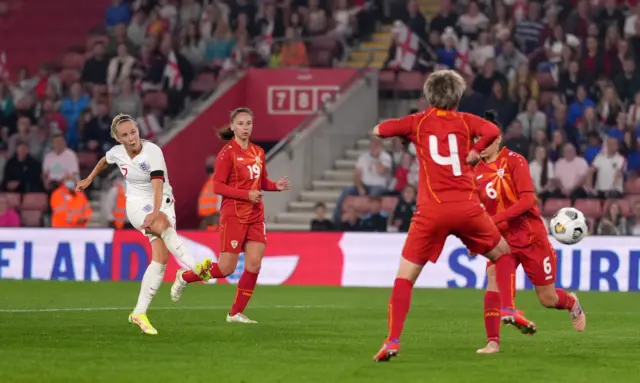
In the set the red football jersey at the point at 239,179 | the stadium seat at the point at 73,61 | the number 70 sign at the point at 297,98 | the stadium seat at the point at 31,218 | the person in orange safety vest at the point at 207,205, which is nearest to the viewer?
the red football jersey at the point at 239,179

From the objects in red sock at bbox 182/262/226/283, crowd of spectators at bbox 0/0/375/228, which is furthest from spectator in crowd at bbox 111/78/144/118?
red sock at bbox 182/262/226/283

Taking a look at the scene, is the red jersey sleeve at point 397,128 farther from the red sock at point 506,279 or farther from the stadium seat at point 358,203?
the stadium seat at point 358,203

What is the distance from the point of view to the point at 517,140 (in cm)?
2414

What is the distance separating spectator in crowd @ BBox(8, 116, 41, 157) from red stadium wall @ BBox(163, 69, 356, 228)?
9.34ft

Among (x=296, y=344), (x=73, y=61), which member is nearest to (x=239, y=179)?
(x=296, y=344)

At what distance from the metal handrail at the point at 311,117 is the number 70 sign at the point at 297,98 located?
22.8 inches

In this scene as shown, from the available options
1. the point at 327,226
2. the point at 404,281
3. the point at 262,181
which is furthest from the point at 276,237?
the point at 404,281

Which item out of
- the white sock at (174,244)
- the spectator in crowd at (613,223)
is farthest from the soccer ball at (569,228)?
the spectator in crowd at (613,223)

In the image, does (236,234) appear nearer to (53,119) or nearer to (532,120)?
(532,120)

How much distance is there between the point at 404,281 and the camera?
32.7 feet

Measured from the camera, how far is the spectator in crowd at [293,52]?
91.7 feet

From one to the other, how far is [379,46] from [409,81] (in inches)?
75.0

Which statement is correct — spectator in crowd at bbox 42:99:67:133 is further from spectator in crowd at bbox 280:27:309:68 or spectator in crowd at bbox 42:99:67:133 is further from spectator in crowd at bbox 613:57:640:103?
spectator in crowd at bbox 613:57:640:103

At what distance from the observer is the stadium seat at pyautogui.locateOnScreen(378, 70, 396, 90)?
2741cm
